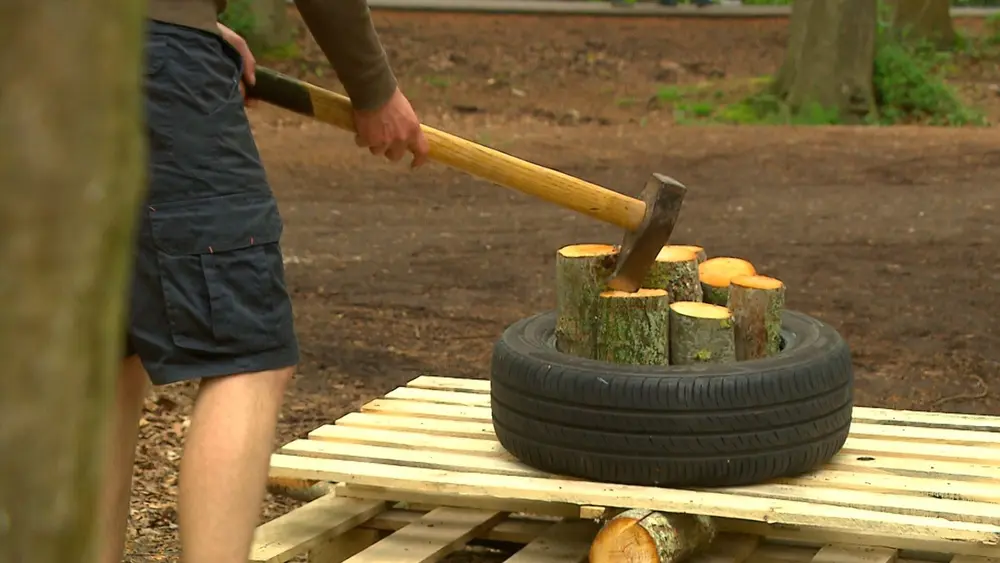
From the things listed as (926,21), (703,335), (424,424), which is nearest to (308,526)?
(424,424)

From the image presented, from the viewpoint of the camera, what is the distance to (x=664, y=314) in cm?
350

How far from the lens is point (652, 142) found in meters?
12.4

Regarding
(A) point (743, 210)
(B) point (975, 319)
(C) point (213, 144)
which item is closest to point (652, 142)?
(A) point (743, 210)

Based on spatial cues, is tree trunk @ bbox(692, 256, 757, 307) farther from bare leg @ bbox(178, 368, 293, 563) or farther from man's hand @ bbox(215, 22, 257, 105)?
bare leg @ bbox(178, 368, 293, 563)

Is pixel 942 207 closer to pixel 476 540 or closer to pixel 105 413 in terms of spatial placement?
pixel 476 540

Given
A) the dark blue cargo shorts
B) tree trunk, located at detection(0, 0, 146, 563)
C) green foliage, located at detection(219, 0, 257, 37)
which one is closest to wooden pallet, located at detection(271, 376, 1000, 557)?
the dark blue cargo shorts

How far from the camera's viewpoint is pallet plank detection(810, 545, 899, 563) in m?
3.36

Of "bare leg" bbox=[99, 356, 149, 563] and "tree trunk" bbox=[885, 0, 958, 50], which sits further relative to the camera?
"tree trunk" bbox=[885, 0, 958, 50]

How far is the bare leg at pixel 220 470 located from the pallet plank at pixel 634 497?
81 centimetres

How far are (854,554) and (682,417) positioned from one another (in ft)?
2.11

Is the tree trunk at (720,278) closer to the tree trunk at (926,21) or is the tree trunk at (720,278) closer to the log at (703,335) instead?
the log at (703,335)

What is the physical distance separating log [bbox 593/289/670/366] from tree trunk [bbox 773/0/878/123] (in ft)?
36.0

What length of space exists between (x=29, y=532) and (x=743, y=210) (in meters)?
8.51

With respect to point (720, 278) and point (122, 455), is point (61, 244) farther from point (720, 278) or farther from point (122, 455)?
point (720, 278)
